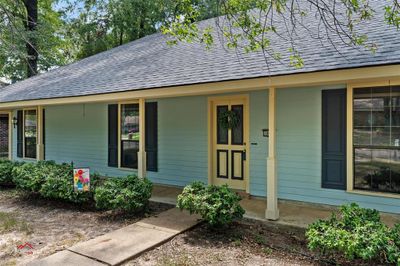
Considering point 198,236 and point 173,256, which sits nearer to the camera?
point 173,256

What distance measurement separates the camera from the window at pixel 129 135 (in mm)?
8648

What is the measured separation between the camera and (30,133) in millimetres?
11609

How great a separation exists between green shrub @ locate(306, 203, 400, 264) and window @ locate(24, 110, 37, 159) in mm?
10627

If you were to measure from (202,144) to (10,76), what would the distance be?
69.0ft

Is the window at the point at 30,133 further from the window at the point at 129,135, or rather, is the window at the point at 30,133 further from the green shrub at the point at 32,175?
the window at the point at 129,135

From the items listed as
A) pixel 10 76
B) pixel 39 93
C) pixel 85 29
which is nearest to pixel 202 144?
pixel 39 93

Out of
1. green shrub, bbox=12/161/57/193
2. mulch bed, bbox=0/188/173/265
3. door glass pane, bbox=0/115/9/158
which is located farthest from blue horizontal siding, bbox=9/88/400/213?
door glass pane, bbox=0/115/9/158

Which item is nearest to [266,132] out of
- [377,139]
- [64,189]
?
[377,139]

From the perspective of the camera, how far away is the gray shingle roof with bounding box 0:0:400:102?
474cm

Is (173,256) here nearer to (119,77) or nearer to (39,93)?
(119,77)

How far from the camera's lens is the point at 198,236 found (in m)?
4.68

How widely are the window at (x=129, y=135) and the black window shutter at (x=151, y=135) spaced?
0.39m

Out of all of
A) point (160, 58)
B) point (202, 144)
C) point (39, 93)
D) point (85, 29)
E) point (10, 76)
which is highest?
point (85, 29)

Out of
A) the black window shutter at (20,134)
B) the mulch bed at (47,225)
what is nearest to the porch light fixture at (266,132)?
the mulch bed at (47,225)
